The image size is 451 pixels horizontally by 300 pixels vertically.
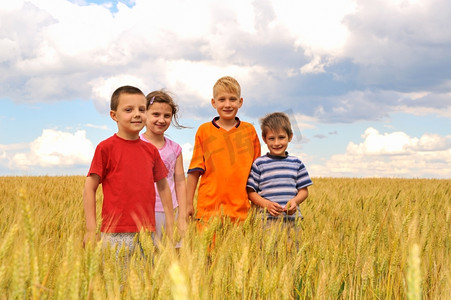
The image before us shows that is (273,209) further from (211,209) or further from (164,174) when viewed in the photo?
(164,174)

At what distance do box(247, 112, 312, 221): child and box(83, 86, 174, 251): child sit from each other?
2.51 ft

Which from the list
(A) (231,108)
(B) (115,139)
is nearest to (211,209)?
(A) (231,108)

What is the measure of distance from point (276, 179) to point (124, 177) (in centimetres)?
101

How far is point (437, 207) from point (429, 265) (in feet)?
8.65

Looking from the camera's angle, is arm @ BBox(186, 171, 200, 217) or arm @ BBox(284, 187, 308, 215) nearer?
arm @ BBox(284, 187, 308, 215)

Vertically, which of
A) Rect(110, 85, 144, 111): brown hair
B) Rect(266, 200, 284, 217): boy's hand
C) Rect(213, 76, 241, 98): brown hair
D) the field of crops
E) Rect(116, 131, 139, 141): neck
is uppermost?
Rect(213, 76, 241, 98): brown hair

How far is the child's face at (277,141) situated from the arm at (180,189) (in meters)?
0.60

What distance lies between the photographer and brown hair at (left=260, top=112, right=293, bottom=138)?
2.69 meters

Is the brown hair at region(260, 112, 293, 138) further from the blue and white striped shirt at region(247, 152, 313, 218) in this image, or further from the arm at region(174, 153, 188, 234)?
the arm at region(174, 153, 188, 234)

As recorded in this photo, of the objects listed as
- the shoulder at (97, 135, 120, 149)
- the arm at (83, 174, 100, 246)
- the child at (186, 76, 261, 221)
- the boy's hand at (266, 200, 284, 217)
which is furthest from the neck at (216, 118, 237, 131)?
the arm at (83, 174, 100, 246)

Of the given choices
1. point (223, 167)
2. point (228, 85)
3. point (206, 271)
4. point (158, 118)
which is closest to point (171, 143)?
point (158, 118)

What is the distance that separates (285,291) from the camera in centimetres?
116

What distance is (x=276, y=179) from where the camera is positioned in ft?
8.80

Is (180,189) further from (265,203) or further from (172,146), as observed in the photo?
(265,203)
